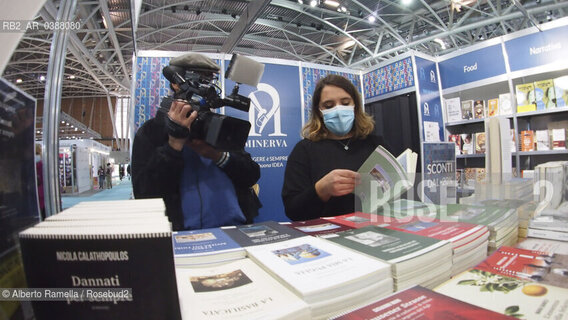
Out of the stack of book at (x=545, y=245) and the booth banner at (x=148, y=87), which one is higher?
the booth banner at (x=148, y=87)

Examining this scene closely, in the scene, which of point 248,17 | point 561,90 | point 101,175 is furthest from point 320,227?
point 101,175

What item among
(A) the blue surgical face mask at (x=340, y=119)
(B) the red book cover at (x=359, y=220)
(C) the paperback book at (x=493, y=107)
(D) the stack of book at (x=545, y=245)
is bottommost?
(D) the stack of book at (x=545, y=245)

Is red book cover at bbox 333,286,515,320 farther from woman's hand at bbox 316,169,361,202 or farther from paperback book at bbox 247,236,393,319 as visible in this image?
woman's hand at bbox 316,169,361,202

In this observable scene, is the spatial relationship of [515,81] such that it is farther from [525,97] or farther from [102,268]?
[102,268]

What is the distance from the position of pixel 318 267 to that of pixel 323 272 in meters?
0.02

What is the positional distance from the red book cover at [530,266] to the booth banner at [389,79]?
373cm

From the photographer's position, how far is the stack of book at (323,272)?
42 centimetres

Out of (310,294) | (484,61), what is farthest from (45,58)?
(484,61)

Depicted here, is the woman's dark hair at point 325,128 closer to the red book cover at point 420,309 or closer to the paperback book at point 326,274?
the paperback book at point 326,274

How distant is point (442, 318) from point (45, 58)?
3.32 feet

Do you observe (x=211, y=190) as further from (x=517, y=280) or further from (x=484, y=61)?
(x=484, y=61)

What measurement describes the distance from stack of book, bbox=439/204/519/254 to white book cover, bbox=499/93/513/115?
3723 mm

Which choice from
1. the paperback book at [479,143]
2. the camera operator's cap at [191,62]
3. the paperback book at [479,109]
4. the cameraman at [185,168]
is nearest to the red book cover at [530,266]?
the cameraman at [185,168]

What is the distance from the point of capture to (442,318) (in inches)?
15.6
